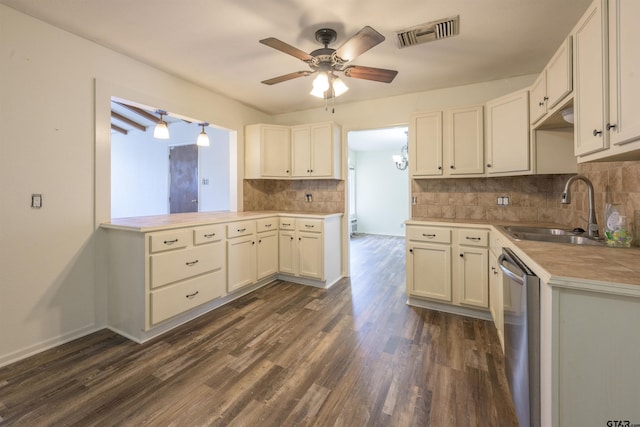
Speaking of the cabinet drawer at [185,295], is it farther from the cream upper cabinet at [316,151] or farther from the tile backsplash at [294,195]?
the cream upper cabinet at [316,151]

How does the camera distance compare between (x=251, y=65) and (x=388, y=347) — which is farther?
(x=251, y=65)

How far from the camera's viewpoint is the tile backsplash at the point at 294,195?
398cm

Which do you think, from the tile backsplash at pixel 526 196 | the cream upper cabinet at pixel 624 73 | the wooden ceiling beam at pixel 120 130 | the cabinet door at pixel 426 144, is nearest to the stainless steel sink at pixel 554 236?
the tile backsplash at pixel 526 196

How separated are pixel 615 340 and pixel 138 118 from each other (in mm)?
Answer: 6819

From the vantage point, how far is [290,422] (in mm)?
1418

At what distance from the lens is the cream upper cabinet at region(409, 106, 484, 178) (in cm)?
280

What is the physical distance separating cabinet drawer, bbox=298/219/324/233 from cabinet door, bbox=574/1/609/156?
2.39 metres

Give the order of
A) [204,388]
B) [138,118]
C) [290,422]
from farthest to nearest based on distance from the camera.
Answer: [138,118] < [204,388] < [290,422]

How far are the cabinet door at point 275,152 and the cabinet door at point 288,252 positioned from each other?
916 millimetres

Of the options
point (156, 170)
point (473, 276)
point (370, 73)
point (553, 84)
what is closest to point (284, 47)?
point (370, 73)

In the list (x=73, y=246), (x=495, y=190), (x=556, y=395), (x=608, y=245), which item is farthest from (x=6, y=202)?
(x=495, y=190)

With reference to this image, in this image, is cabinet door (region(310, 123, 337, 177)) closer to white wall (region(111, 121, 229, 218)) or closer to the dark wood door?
white wall (region(111, 121, 229, 218))

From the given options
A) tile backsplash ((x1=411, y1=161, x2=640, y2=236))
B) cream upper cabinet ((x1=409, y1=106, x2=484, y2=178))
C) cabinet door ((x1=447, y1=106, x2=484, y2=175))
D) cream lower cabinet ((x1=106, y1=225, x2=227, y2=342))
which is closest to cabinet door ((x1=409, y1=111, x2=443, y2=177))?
cream upper cabinet ((x1=409, y1=106, x2=484, y2=178))

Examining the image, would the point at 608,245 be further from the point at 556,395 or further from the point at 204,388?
the point at 204,388
